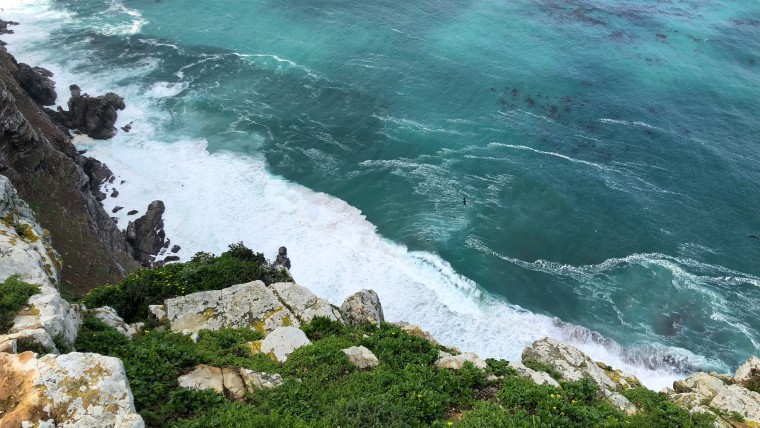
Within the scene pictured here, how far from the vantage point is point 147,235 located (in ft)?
156

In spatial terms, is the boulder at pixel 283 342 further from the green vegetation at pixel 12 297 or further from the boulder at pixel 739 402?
the boulder at pixel 739 402

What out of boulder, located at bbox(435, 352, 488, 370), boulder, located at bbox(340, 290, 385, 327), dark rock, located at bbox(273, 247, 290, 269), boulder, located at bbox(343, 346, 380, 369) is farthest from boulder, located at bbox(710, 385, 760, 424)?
dark rock, located at bbox(273, 247, 290, 269)

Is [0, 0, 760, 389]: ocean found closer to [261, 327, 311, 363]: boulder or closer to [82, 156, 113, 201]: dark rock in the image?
[82, 156, 113, 201]: dark rock

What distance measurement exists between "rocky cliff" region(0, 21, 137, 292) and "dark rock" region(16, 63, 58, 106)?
21228 millimetres

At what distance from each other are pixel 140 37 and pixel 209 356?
76.9 meters

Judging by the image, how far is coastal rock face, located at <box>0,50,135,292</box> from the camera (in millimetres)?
36031

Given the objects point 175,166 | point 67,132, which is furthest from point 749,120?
point 67,132

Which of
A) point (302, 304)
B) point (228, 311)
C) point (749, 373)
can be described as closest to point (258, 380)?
point (228, 311)

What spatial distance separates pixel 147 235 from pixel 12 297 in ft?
107

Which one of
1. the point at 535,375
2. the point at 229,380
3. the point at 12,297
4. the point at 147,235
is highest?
the point at 12,297

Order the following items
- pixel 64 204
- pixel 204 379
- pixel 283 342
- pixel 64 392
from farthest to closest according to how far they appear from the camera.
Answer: pixel 64 204
pixel 283 342
pixel 204 379
pixel 64 392

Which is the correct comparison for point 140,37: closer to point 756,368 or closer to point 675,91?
point 675,91

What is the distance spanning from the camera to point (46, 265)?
21.9 meters

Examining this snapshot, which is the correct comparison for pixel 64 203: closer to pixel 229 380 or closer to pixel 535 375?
pixel 229 380
